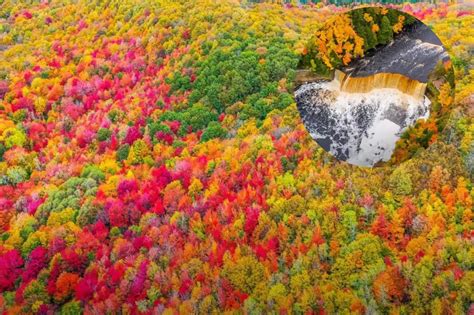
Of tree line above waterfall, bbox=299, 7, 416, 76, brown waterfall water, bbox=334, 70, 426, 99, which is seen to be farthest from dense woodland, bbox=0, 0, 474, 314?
brown waterfall water, bbox=334, 70, 426, 99

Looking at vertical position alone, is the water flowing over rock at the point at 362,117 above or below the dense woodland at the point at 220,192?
above

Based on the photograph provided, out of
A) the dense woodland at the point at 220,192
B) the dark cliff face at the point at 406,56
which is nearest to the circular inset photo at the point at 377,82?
the dark cliff face at the point at 406,56

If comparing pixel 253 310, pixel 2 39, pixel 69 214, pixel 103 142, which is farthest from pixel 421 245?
pixel 2 39

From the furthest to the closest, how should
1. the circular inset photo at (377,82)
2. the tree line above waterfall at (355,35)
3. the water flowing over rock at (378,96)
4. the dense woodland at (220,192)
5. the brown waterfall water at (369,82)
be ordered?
the dense woodland at (220,192) → the brown waterfall water at (369,82) → the tree line above waterfall at (355,35) → the water flowing over rock at (378,96) → the circular inset photo at (377,82)

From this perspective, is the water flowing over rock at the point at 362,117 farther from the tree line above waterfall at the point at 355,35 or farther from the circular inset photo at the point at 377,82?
the tree line above waterfall at the point at 355,35

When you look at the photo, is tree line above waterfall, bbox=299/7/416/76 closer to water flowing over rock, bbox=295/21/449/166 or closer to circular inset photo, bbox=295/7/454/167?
circular inset photo, bbox=295/7/454/167

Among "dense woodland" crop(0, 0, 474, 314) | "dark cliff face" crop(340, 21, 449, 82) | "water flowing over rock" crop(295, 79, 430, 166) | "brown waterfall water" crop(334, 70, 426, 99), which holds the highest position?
"dark cliff face" crop(340, 21, 449, 82)

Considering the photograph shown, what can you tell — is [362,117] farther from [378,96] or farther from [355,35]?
[355,35]

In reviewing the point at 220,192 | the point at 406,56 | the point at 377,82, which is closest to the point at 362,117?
the point at 377,82
